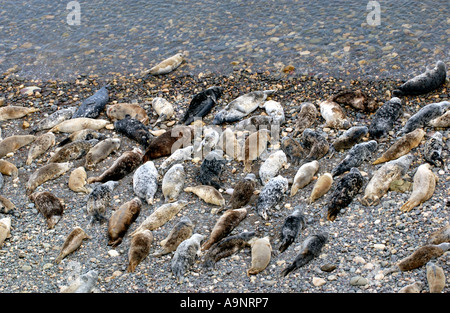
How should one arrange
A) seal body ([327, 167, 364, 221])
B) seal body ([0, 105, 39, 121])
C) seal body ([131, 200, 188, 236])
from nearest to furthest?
→ seal body ([327, 167, 364, 221]) → seal body ([131, 200, 188, 236]) → seal body ([0, 105, 39, 121])

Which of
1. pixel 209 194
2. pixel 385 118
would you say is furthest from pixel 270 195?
pixel 385 118

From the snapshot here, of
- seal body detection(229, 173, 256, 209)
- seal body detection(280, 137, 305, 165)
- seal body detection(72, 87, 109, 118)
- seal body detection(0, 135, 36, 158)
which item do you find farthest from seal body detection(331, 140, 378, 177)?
seal body detection(0, 135, 36, 158)

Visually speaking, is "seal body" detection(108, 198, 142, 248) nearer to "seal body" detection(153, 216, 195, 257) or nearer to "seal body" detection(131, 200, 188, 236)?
"seal body" detection(131, 200, 188, 236)

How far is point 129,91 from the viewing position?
28.9 feet

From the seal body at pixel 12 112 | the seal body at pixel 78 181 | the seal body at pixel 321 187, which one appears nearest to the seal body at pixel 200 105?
the seal body at pixel 78 181

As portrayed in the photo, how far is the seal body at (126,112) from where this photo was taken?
7.83 metres

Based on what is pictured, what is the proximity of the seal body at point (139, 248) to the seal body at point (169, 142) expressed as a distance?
5.55 ft

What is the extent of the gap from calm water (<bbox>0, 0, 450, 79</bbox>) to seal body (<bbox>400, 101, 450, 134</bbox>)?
1.66 metres

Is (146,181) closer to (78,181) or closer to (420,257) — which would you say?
(78,181)

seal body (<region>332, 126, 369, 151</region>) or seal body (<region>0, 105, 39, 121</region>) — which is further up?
seal body (<region>0, 105, 39, 121</region>)

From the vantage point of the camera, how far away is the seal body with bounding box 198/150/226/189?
6.25 m

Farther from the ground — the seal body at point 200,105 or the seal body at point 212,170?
the seal body at point 200,105

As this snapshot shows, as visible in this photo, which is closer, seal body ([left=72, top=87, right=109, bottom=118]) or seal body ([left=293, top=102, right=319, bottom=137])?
seal body ([left=293, top=102, right=319, bottom=137])

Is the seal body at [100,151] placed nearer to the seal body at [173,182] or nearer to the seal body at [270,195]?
the seal body at [173,182]
